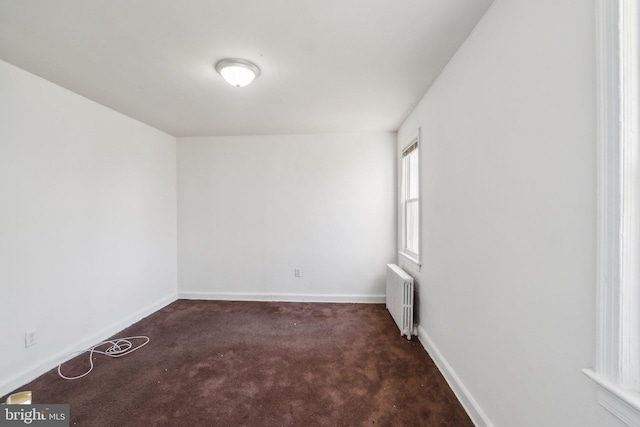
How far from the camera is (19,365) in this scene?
2.12 metres

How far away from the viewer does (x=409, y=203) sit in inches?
136

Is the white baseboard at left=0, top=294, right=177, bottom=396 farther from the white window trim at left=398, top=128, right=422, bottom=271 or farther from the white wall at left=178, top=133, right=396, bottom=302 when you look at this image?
the white window trim at left=398, top=128, right=422, bottom=271

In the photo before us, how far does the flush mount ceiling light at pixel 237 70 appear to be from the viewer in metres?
2.04

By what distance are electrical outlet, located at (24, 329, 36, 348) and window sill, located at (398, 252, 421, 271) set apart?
3462mm

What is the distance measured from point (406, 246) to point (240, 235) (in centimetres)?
240

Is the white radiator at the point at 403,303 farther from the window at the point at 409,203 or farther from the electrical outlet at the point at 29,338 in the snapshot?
the electrical outlet at the point at 29,338

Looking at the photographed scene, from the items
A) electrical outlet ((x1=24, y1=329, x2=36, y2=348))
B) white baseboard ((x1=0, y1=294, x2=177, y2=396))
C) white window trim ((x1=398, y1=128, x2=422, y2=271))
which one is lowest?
white baseboard ((x1=0, y1=294, x2=177, y2=396))

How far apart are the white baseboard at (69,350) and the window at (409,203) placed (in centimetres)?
339

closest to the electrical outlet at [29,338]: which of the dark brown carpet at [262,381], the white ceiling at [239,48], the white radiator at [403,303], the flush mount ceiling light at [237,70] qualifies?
the dark brown carpet at [262,381]

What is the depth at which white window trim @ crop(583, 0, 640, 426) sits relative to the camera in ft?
2.73

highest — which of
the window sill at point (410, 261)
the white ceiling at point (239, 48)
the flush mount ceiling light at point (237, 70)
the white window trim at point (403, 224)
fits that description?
the white ceiling at point (239, 48)

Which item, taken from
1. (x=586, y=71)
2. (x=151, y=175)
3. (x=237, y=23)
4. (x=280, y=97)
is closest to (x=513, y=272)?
(x=586, y=71)

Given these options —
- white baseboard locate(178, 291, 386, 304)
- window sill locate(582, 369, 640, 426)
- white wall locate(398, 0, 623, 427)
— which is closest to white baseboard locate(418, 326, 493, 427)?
white wall locate(398, 0, 623, 427)

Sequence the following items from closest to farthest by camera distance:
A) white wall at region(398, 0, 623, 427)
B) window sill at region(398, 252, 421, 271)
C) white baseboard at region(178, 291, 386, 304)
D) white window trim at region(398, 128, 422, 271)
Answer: white wall at region(398, 0, 623, 427) → white window trim at region(398, 128, 422, 271) → window sill at region(398, 252, 421, 271) → white baseboard at region(178, 291, 386, 304)
